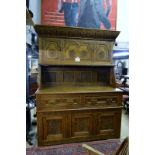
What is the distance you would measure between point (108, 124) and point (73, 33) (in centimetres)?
172

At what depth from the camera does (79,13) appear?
398 centimetres

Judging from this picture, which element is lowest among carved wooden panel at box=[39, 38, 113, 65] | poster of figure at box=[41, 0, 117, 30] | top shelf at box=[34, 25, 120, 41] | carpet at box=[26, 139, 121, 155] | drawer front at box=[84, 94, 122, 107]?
carpet at box=[26, 139, 121, 155]

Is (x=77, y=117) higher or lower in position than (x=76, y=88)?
lower

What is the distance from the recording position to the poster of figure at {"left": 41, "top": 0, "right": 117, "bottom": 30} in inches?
151

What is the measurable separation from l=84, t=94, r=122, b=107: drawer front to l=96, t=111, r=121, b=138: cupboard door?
15 centimetres

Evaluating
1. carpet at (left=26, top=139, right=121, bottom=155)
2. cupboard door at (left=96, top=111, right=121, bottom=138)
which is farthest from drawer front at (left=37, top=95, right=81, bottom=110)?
carpet at (left=26, top=139, right=121, bottom=155)

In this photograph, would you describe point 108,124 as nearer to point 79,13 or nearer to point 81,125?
point 81,125

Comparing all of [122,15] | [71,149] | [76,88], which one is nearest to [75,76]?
[76,88]

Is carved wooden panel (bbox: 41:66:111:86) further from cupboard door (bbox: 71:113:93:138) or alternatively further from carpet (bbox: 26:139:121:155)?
carpet (bbox: 26:139:121:155)

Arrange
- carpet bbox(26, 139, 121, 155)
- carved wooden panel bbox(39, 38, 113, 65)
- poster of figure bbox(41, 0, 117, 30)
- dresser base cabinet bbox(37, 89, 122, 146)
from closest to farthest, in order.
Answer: carpet bbox(26, 139, 121, 155), dresser base cabinet bbox(37, 89, 122, 146), carved wooden panel bbox(39, 38, 113, 65), poster of figure bbox(41, 0, 117, 30)

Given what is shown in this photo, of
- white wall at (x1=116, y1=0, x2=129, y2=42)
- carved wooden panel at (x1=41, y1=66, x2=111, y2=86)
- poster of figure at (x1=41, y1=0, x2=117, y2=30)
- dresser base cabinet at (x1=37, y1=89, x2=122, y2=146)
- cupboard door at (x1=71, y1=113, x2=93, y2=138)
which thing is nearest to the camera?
dresser base cabinet at (x1=37, y1=89, x2=122, y2=146)
